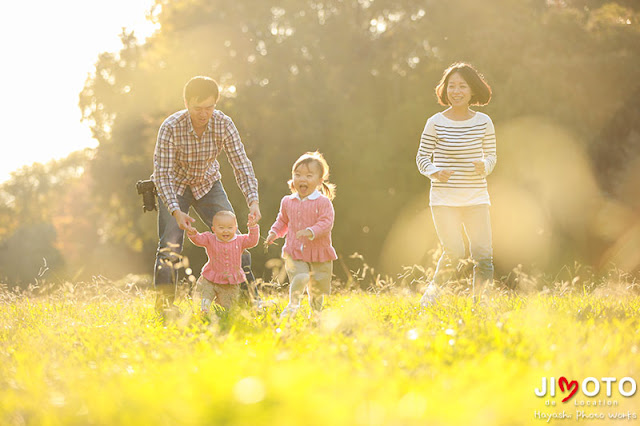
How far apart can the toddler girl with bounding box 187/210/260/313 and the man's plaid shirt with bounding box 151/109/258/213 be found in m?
0.29

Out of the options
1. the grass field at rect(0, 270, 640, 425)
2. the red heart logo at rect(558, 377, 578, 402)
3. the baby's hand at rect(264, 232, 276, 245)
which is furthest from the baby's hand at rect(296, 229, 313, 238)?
the red heart logo at rect(558, 377, 578, 402)

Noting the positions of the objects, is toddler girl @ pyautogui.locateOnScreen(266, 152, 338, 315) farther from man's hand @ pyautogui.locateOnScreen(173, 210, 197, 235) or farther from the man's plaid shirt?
man's hand @ pyautogui.locateOnScreen(173, 210, 197, 235)

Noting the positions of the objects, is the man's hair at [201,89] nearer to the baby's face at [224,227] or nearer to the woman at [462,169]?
the baby's face at [224,227]

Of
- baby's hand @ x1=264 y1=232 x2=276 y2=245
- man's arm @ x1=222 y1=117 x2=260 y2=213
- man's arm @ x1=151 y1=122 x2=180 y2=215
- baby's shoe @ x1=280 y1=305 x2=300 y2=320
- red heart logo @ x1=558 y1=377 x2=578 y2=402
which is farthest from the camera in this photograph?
man's arm @ x1=222 y1=117 x2=260 y2=213

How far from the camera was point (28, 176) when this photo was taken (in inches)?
2467

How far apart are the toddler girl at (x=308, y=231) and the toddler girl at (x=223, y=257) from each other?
323 millimetres

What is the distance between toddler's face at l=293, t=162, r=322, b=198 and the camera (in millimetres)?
5637

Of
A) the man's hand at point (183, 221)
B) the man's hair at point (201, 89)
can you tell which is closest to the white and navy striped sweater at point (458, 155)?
the man's hair at point (201, 89)

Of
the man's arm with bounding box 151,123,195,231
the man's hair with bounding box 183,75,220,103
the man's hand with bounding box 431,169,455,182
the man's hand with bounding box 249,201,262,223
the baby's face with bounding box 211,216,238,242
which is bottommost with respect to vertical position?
the baby's face with bounding box 211,216,238,242

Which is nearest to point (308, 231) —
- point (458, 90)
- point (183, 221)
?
point (183, 221)

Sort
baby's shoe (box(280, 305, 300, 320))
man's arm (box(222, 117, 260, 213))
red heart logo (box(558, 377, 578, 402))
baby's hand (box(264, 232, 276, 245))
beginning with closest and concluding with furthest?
red heart logo (box(558, 377, 578, 402)) < baby's shoe (box(280, 305, 300, 320)) < baby's hand (box(264, 232, 276, 245)) < man's arm (box(222, 117, 260, 213))

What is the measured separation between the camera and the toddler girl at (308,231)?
17.6 feet

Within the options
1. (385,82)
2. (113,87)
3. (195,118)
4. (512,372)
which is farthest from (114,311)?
(113,87)

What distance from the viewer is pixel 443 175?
5473mm
